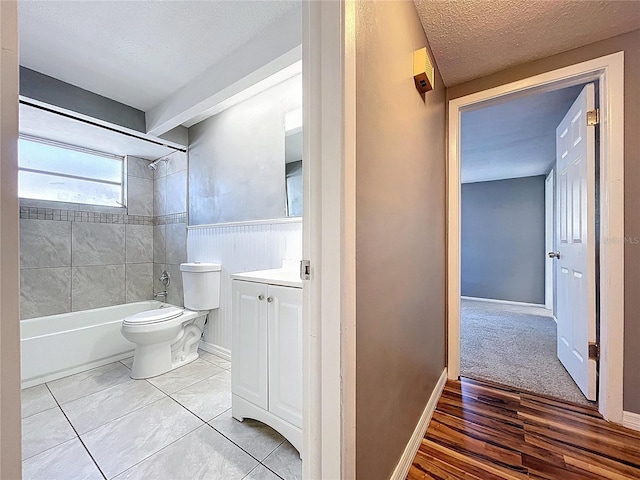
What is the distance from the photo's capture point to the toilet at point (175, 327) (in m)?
2.13

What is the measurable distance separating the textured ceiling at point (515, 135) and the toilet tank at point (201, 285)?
2.59m

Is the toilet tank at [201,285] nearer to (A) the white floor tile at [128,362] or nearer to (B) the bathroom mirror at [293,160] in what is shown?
(A) the white floor tile at [128,362]

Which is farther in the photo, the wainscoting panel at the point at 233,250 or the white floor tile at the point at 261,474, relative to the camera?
the wainscoting panel at the point at 233,250

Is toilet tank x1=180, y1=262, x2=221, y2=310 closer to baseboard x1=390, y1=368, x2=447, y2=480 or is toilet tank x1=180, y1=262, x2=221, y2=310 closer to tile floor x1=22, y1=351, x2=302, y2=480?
tile floor x1=22, y1=351, x2=302, y2=480

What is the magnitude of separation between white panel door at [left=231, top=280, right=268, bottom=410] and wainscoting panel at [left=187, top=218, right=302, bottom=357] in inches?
21.4

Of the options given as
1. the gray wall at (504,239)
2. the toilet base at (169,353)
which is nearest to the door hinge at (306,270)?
the toilet base at (169,353)

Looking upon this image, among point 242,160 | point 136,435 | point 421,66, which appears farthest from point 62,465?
point 421,66

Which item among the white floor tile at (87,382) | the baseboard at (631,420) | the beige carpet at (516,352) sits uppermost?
the baseboard at (631,420)

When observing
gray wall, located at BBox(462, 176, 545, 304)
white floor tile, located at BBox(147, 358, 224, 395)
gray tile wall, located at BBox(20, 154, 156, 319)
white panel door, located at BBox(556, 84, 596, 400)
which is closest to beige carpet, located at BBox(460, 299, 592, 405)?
white panel door, located at BBox(556, 84, 596, 400)

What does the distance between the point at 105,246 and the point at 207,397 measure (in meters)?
2.09

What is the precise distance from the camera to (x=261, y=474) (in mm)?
1269

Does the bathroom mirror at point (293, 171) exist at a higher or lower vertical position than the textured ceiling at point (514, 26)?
lower

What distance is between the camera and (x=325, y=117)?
2.69ft

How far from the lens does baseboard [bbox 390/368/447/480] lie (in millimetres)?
1172
